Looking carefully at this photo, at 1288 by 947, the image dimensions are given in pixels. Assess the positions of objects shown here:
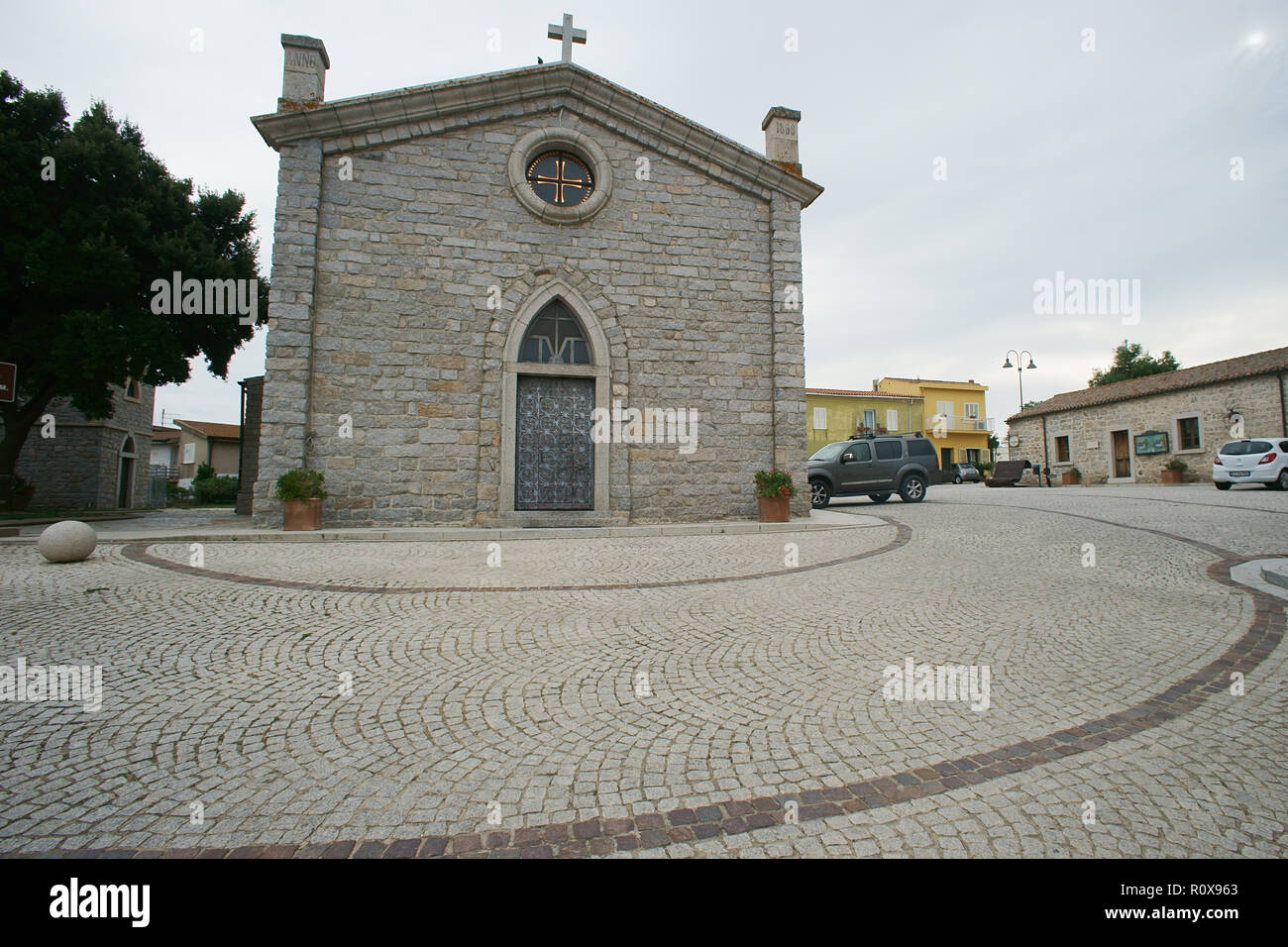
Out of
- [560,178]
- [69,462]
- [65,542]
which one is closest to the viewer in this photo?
[65,542]

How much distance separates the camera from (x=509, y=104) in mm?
10297

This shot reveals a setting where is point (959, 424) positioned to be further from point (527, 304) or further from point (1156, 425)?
point (527, 304)

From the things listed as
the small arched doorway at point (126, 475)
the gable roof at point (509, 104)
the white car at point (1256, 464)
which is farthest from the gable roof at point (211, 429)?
the white car at point (1256, 464)

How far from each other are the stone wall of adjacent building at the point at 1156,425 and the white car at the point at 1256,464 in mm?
5715

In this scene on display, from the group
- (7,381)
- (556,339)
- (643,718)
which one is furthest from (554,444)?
(643,718)

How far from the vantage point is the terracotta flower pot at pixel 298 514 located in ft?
28.0

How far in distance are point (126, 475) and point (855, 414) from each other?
123ft

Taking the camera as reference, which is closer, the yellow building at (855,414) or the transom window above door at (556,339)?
the transom window above door at (556,339)

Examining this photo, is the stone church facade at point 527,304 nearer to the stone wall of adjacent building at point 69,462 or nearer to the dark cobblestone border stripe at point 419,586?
the dark cobblestone border stripe at point 419,586

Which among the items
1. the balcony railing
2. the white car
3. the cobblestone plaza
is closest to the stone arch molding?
the cobblestone plaza

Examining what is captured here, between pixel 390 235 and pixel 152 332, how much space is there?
614cm

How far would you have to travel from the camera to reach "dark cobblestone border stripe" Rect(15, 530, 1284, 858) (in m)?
1.75
